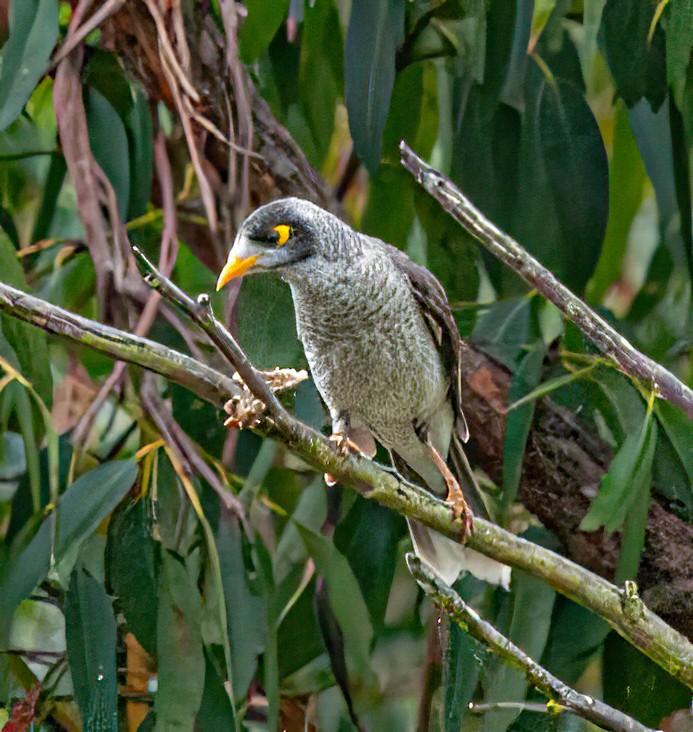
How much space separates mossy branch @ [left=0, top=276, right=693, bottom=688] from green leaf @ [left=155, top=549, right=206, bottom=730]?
0.27 m

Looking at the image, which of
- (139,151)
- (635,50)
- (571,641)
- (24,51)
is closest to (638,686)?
(571,641)

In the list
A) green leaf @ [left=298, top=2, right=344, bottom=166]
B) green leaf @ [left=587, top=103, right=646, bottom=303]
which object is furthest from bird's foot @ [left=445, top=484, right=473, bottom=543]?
green leaf @ [left=298, top=2, right=344, bottom=166]

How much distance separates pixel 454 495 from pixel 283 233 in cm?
33

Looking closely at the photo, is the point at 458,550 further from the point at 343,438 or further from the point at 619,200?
the point at 619,200

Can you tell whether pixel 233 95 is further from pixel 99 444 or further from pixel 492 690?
pixel 492 690

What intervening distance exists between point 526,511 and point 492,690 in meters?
0.21

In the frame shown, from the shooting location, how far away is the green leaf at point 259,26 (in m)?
1.19

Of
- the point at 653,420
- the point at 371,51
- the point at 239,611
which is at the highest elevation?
the point at 371,51

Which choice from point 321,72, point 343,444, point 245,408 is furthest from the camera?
point 321,72

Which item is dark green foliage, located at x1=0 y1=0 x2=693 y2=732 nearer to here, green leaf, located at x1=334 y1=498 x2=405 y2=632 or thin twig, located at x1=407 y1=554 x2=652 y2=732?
green leaf, located at x1=334 y1=498 x2=405 y2=632

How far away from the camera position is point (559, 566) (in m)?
1.01

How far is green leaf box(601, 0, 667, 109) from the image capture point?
1169 mm

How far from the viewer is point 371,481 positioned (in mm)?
948

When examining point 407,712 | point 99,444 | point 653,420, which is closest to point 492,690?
point 407,712
